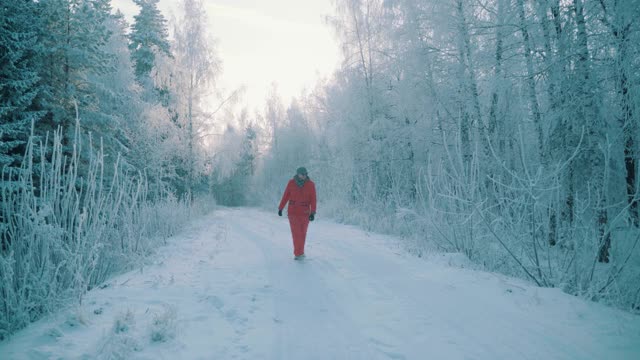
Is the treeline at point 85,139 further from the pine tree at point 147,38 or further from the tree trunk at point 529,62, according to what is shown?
the tree trunk at point 529,62

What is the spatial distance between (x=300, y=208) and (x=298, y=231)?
1.62ft

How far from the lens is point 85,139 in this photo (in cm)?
1049

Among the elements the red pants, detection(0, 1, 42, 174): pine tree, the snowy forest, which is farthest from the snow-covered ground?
detection(0, 1, 42, 174): pine tree

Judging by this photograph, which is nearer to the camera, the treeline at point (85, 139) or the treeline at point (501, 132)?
the treeline at point (85, 139)

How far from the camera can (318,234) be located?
29.2 feet

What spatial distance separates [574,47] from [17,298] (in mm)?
8808

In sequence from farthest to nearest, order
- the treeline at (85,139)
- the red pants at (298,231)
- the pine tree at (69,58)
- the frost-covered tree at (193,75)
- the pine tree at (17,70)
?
the frost-covered tree at (193,75)
the pine tree at (69,58)
the pine tree at (17,70)
the red pants at (298,231)
the treeline at (85,139)

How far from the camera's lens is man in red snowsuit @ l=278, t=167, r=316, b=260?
5.95 meters

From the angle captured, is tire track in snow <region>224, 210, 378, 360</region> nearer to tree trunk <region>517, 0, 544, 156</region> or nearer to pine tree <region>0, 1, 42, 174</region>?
tree trunk <region>517, 0, 544, 156</region>

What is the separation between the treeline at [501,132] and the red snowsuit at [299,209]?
6.15 feet

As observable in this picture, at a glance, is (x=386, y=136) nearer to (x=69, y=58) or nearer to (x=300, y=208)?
(x=300, y=208)

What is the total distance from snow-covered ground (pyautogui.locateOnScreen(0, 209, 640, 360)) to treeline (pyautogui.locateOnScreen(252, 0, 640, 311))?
80 cm

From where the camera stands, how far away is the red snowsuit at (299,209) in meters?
5.95

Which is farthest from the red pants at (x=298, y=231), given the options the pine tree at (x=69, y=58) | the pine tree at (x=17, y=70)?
the pine tree at (x=69, y=58)
